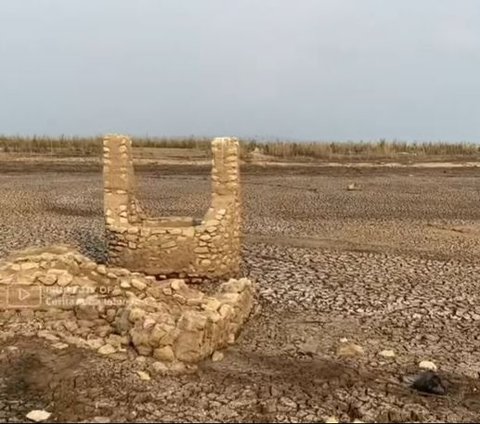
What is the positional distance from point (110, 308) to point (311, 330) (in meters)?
2.65

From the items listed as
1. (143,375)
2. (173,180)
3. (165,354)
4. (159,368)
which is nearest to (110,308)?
(165,354)

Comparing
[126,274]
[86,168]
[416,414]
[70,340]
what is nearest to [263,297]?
[126,274]

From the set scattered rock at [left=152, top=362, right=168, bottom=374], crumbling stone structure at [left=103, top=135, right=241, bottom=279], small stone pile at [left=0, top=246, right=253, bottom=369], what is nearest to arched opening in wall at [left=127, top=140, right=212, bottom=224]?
crumbling stone structure at [left=103, top=135, right=241, bottom=279]

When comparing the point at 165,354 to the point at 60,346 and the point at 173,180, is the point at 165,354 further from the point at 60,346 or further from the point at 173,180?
the point at 173,180

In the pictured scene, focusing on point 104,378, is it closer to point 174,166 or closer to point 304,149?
point 174,166

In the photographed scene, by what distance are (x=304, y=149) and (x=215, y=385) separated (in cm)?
3697

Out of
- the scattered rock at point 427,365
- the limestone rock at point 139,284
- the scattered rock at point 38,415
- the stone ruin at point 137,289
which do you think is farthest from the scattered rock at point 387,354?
the scattered rock at point 38,415

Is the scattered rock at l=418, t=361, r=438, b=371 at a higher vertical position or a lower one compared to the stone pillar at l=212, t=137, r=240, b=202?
lower

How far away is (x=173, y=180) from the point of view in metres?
28.4

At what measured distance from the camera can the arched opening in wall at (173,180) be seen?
66.3ft

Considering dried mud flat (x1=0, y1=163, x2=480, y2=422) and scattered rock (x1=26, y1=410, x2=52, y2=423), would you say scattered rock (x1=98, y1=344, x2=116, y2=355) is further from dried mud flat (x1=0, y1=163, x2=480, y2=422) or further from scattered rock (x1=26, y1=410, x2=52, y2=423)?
scattered rock (x1=26, y1=410, x2=52, y2=423)

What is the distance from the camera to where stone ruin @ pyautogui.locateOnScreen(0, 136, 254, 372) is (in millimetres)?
7676

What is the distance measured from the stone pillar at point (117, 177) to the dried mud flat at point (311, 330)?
206 cm

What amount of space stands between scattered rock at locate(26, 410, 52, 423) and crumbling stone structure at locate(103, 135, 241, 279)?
5054 millimetres
